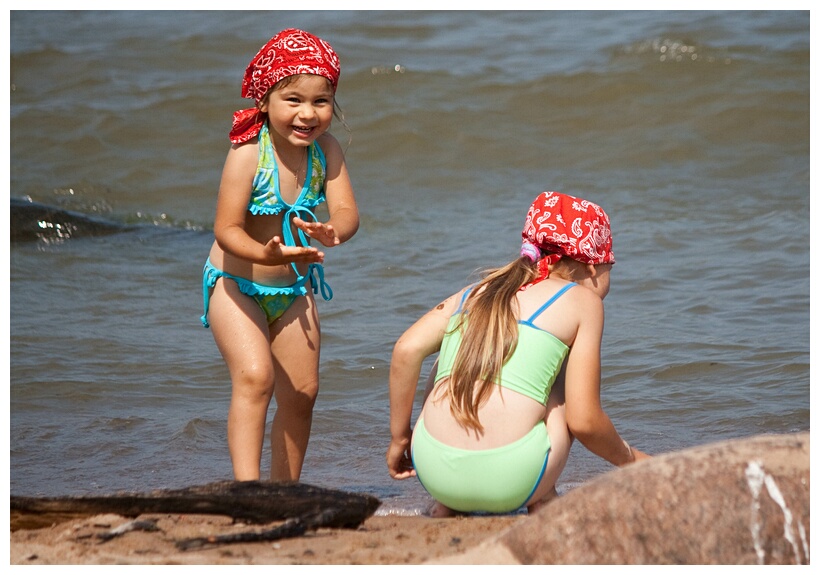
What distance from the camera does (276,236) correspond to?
333 cm

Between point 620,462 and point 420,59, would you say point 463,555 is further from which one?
point 420,59

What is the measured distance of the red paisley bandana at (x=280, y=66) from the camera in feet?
11.3

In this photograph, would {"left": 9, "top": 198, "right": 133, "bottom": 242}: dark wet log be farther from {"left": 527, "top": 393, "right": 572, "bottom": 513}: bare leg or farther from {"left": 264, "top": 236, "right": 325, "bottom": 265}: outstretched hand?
{"left": 527, "top": 393, "right": 572, "bottom": 513}: bare leg

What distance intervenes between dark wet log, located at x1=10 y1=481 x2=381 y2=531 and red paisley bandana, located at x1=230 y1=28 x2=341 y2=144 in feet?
3.97

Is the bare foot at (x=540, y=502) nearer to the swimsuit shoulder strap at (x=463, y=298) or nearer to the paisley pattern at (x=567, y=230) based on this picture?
the swimsuit shoulder strap at (x=463, y=298)

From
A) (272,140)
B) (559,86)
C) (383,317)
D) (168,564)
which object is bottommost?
(168,564)

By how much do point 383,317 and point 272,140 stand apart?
2753 millimetres

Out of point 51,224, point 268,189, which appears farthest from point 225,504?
point 51,224

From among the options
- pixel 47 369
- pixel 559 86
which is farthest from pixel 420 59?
pixel 47 369

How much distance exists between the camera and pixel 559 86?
12.0 m

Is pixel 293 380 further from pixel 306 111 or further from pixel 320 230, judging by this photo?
pixel 306 111

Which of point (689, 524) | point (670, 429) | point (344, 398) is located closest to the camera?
point (689, 524)

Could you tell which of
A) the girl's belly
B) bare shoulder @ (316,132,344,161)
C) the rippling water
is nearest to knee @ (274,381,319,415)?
the girl's belly

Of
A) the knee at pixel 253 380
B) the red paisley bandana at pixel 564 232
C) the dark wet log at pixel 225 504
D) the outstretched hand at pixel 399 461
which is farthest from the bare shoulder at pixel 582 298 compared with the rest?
the knee at pixel 253 380
